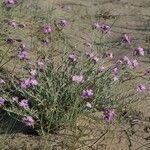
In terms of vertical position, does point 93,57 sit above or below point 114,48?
above

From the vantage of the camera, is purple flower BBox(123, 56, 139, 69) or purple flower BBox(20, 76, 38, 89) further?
purple flower BBox(123, 56, 139, 69)

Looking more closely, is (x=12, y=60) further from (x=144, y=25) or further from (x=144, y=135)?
(x=144, y=25)

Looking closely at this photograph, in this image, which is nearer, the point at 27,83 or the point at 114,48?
the point at 27,83

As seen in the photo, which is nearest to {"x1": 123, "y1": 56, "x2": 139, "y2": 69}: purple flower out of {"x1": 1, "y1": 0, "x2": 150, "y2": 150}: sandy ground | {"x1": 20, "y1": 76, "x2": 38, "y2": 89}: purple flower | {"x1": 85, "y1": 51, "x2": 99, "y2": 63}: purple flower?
{"x1": 85, "y1": 51, "x2": 99, "y2": 63}: purple flower

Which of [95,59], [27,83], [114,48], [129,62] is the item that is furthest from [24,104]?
[114,48]

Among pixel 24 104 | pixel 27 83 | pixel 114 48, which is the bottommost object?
pixel 114 48

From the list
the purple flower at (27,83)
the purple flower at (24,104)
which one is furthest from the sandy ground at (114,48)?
the purple flower at (27,83)

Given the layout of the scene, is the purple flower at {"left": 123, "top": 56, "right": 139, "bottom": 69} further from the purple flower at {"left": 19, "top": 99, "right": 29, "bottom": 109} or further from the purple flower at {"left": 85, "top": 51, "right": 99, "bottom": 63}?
the purple flower at {"left": 19, "top": 99, "right": 29, "bottom": 109}

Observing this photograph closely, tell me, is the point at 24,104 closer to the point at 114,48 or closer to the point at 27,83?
the point at 27,83

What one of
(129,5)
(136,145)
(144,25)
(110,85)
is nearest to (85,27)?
(144,25)

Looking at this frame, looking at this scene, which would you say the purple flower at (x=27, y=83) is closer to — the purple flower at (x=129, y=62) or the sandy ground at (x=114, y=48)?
the sandy ground at (x=114, y=48)
